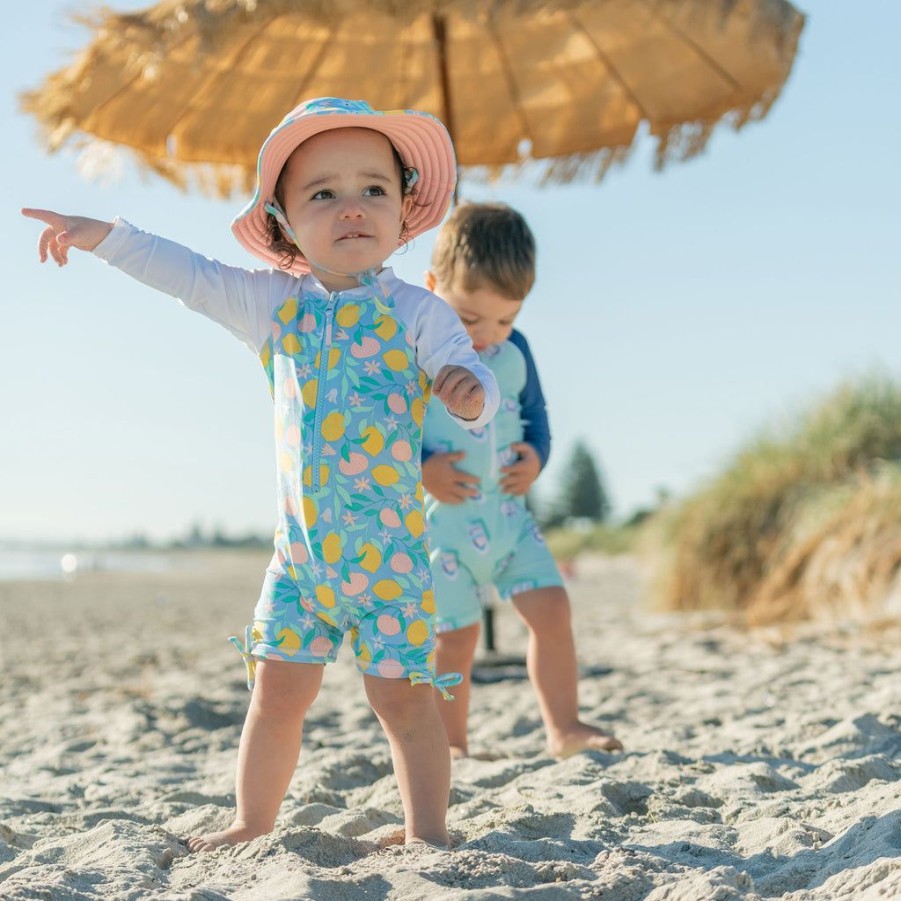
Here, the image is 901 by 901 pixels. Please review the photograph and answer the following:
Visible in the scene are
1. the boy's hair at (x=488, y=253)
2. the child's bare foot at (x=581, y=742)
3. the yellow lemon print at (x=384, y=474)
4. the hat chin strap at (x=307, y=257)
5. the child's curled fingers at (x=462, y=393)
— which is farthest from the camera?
the child's bare foot at (x=581, y=742)

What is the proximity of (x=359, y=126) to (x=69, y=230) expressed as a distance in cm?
66

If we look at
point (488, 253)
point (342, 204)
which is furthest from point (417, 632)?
point (488, 253)

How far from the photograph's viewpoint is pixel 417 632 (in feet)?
7.09

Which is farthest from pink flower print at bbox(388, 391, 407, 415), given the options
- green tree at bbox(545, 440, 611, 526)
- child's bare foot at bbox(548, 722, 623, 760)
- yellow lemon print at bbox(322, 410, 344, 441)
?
green tree at bbox(545, 440, 611, 526)

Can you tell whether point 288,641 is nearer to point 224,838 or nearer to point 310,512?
point 310,512

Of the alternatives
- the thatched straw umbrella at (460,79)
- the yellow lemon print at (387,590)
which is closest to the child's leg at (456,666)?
the yellow lemon print at (387,590)

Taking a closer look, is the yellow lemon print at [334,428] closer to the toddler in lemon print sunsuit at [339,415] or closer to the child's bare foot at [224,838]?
the toddler in lemon print sunsuit at [339,415]

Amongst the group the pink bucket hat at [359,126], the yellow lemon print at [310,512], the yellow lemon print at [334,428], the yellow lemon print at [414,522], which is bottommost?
the yellow lemon print at [414,522]

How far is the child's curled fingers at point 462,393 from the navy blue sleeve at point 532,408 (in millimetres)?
1075

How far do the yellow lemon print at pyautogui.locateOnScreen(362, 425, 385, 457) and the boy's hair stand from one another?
0.87 meters

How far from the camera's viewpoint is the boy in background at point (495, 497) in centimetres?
296

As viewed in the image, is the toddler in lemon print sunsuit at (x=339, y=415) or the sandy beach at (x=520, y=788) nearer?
the sandy beach at (x=520, y=788)

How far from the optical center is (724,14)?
3.89 m

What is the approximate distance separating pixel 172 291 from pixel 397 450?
1.97 ft
